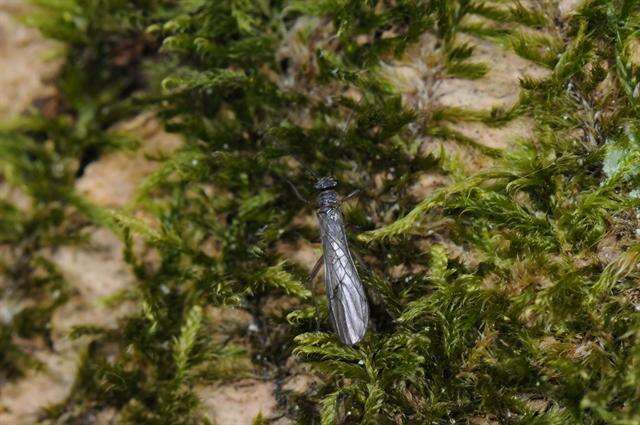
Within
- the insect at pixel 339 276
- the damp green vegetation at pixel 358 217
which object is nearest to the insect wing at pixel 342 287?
the insect at pixel 339 276

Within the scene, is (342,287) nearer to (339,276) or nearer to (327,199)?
(339,276)

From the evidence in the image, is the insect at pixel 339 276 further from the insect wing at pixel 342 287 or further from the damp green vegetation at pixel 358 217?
the damp green vegetation at pixel 358 217

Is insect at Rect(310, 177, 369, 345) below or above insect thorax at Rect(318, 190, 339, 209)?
below

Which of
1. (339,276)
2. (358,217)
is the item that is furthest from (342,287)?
(358,217)

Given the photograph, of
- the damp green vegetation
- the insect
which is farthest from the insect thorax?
the damp green vegetation

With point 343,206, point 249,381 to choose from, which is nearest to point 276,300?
point 249,381

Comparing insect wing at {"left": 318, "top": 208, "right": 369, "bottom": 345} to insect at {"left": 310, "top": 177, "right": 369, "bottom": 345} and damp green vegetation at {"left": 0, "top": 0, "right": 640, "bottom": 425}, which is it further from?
damp green vegetation at {"left": 0, "top": 0, "right": 640, "bottom": 425}
